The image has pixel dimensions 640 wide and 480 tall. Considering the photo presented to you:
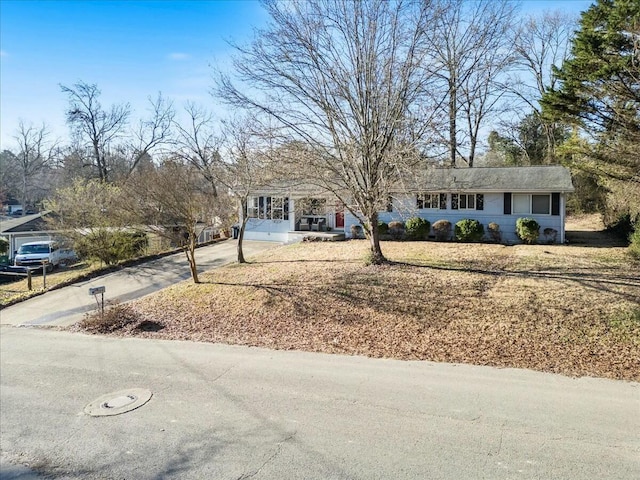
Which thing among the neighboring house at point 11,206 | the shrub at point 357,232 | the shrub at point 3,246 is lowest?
the shrub at point 3,246

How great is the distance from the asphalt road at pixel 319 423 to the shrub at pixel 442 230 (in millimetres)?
13009

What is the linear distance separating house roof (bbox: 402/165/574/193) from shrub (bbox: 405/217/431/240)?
5.70 feet

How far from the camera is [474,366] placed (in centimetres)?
729

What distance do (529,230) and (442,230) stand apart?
11.7 feet

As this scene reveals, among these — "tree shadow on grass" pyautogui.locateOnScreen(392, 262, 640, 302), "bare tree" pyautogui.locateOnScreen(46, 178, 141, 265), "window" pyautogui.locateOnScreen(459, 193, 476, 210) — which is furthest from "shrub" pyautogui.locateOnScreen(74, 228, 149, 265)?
"window" pyautogui.locateOnScreen(459, 193, 476, 210)

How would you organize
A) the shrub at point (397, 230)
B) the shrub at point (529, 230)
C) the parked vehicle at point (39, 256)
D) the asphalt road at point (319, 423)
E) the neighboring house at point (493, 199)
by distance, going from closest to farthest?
the asphalt road at point (319, 423), the shrub at point (529, 230), the neighboring house at point (493, 199), the shrub at point (397, 230), the parked vehicle at point (39, 256)

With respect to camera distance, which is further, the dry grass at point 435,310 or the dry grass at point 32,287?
the dry grass at point 32,287

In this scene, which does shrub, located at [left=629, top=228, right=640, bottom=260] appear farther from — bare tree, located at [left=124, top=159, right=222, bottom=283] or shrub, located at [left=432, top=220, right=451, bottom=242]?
bare tree, located at [left=124, top=159, right=222, bottom=283]

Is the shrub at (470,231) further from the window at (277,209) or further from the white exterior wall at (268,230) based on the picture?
the white exterior wall at (268,230)

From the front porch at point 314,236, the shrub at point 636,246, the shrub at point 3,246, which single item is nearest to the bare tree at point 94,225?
the front porch at point 314,236

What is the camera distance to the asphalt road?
463 cm

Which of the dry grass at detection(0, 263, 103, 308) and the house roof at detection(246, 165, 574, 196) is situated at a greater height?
the house roof at detection(246, 165, 574, 196)

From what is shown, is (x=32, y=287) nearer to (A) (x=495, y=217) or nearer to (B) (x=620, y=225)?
(A) (x=495, y=217)

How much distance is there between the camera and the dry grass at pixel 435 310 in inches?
309
